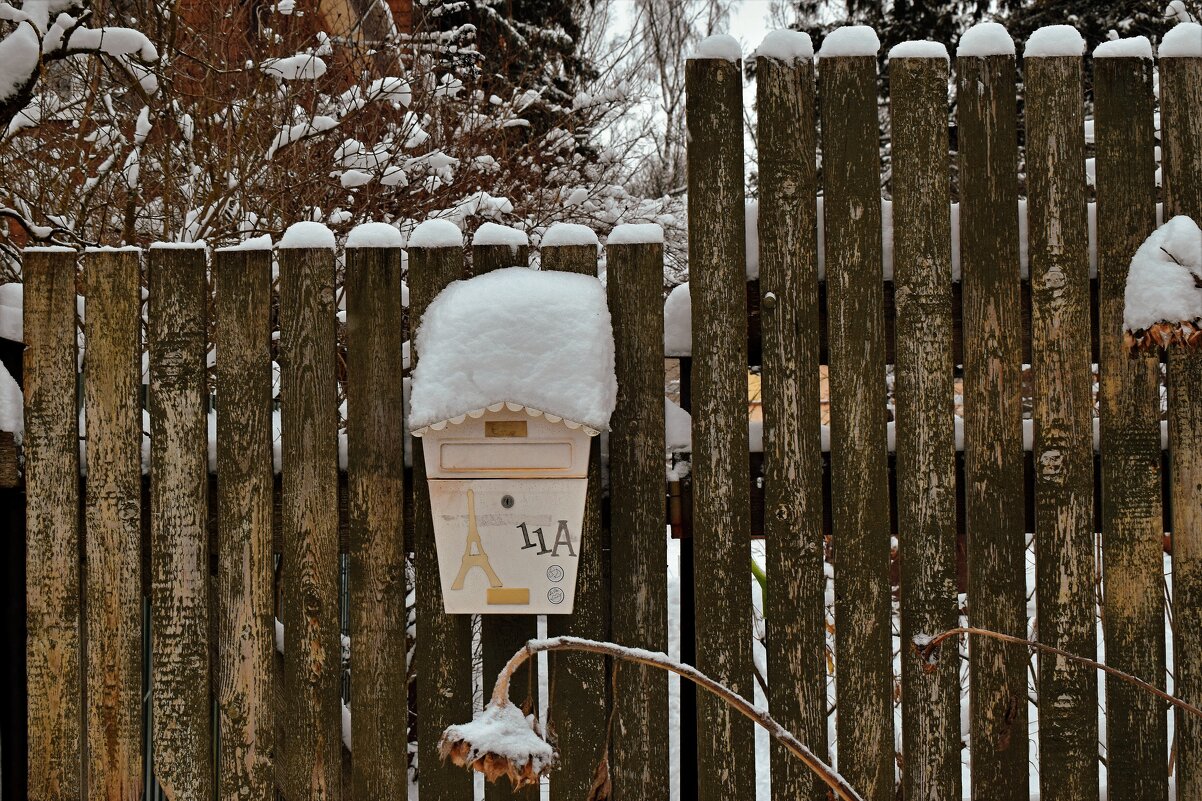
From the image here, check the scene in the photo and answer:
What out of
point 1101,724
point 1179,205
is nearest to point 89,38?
point 1179,205

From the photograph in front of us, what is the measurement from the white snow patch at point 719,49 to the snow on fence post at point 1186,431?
38.4 inches

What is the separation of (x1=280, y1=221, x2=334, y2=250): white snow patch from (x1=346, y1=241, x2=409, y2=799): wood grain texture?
0.07m

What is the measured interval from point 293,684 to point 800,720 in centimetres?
→ 118

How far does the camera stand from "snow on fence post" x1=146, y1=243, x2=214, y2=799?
2.18m

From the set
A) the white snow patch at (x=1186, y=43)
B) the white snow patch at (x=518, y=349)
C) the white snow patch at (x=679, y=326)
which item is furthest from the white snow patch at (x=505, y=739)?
the white snow patch at (x=1186, y=43)

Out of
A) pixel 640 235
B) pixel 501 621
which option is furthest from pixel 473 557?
pixel 640 235

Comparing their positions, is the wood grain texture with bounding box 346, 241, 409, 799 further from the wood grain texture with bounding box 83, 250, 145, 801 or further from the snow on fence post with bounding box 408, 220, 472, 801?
the wood grain texture with bounding box 83, 250, 145, 801

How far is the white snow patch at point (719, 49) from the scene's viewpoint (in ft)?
7.00

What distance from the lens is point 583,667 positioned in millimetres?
2139

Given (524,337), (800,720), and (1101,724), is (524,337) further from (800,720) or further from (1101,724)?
(1101,724)

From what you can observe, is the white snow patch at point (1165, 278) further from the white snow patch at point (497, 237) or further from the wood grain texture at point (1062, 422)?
the white snow patch at point (497, 237)

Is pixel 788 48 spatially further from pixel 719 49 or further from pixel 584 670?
pixel 584 670

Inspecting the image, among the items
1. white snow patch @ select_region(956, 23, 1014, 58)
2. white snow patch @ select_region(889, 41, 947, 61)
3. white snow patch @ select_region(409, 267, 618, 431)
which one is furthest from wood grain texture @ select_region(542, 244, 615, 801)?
white snow patch @ select_region(956, 23, 1014, 58)

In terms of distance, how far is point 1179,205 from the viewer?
6.95 feet
